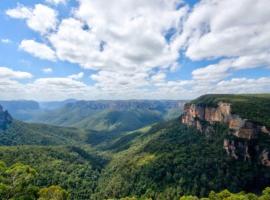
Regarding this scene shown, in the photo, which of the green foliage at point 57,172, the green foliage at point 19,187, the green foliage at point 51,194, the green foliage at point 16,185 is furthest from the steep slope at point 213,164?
the green foliage at point 16,185

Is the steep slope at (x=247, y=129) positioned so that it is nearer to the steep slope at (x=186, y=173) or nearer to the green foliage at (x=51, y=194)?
the steep slope at (x=186, y=173)

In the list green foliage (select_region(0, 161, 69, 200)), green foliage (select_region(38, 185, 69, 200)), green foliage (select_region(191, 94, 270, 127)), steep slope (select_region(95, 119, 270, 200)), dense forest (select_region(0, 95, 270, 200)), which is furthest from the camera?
green foliage (select_region(191, 94, 270, 127))

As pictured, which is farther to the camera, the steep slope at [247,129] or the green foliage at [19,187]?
the steep slope at [247,129]

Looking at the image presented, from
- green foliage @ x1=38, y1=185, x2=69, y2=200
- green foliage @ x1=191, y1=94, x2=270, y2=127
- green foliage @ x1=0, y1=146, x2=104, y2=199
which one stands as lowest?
green foliage @ x1=0, y1=146, x2=104, y2=199

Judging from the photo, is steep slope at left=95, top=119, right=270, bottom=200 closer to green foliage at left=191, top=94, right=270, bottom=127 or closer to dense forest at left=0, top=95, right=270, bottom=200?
dense forest at left=0, top=95, right=270, bottom=200

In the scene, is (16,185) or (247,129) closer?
(16,185)

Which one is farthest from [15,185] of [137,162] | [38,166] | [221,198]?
[137,162]

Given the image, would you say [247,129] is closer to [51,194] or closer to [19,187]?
[51,194]

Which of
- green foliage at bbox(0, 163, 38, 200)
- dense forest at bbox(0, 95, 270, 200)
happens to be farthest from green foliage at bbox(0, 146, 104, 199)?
green foliage at bbox(0, 163, 38, 200)

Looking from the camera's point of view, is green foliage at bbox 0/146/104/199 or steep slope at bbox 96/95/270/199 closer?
steep slope at bbox 96/95/270/199

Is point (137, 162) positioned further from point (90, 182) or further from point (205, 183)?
point (205, 183)

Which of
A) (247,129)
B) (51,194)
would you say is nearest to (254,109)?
(247,129)
